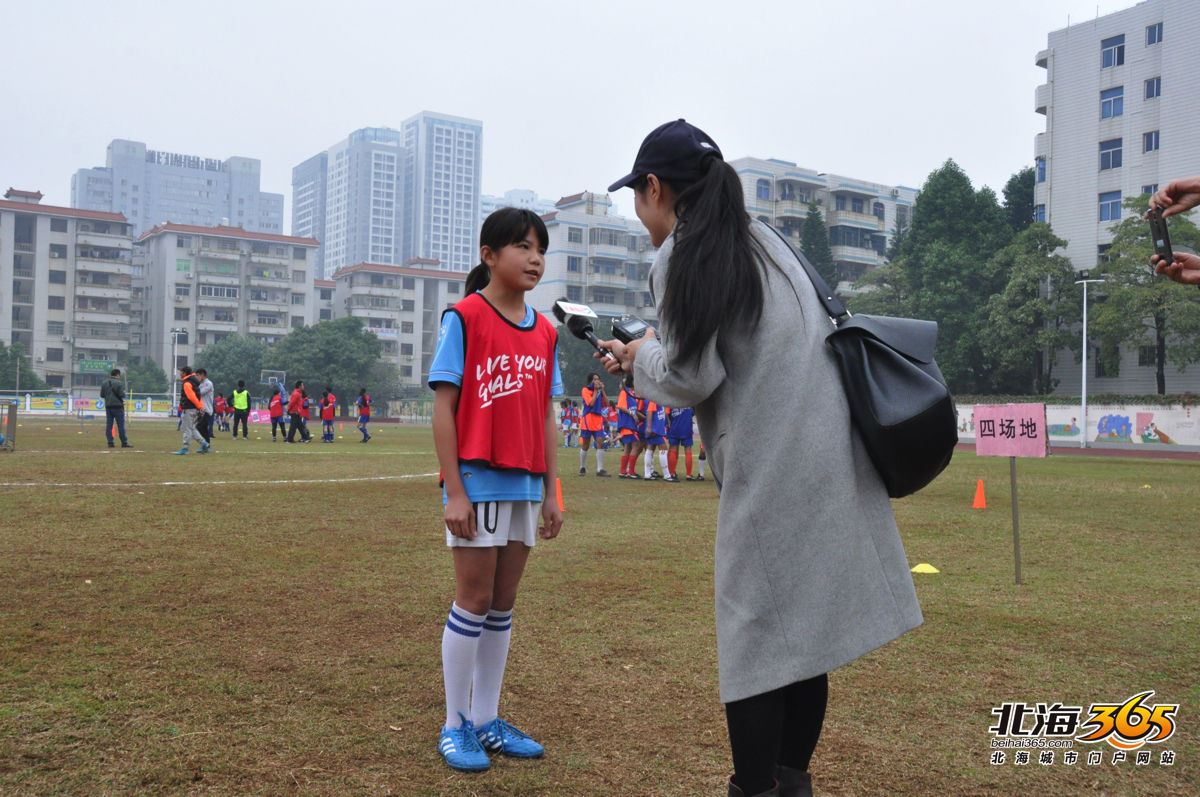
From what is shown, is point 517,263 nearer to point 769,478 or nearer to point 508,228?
point 508,228

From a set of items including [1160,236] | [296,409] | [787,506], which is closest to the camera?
[787,506]

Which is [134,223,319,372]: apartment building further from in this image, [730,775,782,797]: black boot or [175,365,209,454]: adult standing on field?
[730,775,782,797]: black boot

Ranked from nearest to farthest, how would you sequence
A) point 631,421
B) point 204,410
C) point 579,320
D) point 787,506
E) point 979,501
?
point 787,506 → point 579,320 → point 979,501 → point 631,421 → point 204,410

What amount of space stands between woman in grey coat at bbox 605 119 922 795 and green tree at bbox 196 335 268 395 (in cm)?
7788

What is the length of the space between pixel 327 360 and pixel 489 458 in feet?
238

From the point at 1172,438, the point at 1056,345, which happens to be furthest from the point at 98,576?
the point at 1056,345

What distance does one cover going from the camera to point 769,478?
220 centimetres

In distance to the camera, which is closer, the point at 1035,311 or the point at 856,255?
the point at 1035,311

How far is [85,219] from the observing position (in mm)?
82438

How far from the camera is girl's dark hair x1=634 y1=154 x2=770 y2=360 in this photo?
2.19 metres

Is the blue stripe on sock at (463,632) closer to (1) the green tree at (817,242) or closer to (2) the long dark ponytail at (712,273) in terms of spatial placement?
(2) the long dark ponytail at (712,273)

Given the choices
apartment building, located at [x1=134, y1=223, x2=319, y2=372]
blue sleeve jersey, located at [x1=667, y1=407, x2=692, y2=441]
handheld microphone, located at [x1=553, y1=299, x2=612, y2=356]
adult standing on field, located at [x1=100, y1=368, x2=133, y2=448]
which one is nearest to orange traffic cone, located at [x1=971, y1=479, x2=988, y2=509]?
blue sleeve jersey, located at [x1=667, y1=407, x2=692, y2=441]

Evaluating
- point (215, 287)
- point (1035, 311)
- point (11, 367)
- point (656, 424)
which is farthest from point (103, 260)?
point (656, 424)

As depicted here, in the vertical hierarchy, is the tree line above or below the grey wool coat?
above
